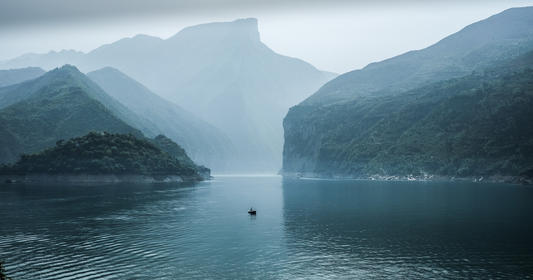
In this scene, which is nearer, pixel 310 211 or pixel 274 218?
pixel 274 218

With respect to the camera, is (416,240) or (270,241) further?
(270,241)

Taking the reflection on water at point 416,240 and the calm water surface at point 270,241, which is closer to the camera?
the calm water surface at point 270,241

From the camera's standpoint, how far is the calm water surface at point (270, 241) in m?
56.8

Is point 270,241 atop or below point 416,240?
below

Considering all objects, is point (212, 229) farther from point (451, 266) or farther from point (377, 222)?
point (451, 266)

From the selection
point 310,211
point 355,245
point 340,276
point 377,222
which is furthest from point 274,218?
point 340,276

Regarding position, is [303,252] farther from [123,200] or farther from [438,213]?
[123,200]

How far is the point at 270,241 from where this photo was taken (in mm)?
78438

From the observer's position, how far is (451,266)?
5825 centimetres

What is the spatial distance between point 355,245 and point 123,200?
94759 mm

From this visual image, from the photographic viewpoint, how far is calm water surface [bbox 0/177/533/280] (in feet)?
186

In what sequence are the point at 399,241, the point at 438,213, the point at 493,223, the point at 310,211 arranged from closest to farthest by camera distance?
1. the point at 399,241
2. the point at 493,223
3. the point at 438,213
4. the point at 310,211

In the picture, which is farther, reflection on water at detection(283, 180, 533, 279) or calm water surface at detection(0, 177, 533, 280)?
reflection on water at detection(283, 180, 533, 279)

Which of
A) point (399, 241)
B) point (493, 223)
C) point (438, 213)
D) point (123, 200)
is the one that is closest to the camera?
point (399, 241)
